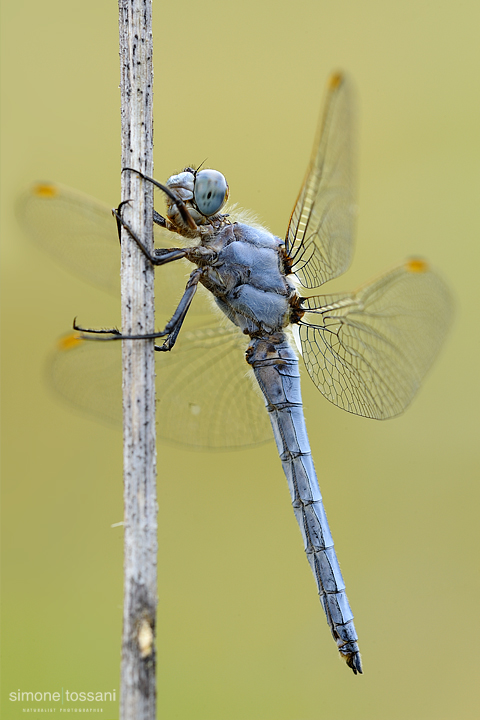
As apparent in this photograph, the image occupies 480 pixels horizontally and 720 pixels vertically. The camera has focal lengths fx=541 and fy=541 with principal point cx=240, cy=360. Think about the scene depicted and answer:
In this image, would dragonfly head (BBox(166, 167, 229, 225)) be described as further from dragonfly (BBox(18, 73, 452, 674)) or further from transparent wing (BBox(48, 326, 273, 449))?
transparent wing (BBox(48, 326, 273, 449))

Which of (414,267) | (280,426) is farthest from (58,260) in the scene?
(414,267)

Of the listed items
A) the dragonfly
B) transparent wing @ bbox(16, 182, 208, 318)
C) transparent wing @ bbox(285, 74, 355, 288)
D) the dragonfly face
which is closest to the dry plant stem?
the dragonfly

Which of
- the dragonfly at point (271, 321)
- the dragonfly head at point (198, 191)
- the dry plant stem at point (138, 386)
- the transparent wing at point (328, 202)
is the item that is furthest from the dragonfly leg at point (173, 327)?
the transparent wing at point (328, 202)

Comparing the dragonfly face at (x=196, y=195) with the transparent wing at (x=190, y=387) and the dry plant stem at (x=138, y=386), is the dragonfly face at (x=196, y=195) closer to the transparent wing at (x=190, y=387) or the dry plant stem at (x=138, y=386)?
the dry plant stem at (x=138, y=386)

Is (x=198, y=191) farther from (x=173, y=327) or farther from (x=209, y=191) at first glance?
(x=173, y=327)

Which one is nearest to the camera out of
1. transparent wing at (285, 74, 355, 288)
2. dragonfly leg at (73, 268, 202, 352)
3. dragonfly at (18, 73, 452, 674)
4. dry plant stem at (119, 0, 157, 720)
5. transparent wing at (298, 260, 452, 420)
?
dry plant stem at (119, 0, 157, 720)

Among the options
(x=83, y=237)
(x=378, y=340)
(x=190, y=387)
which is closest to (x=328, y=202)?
(x=378, y=340)
